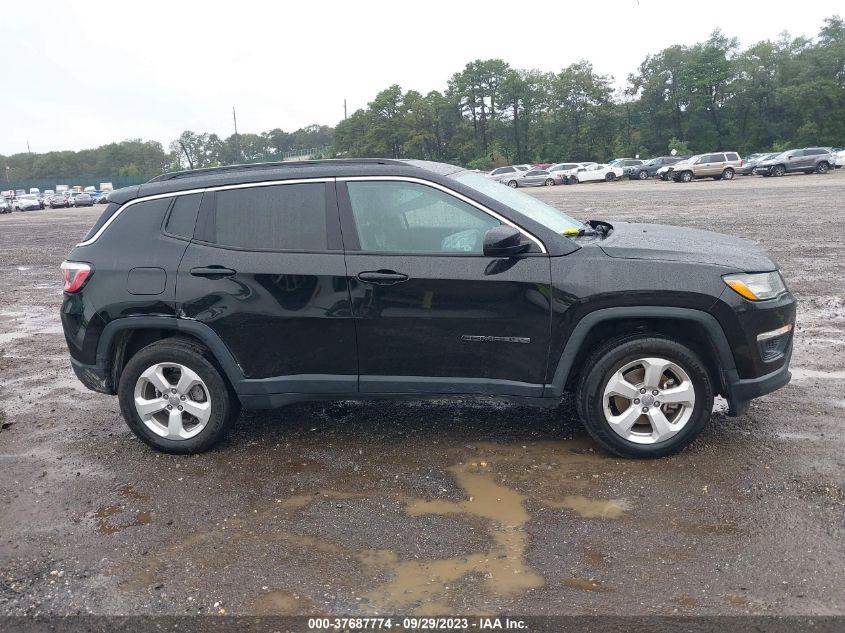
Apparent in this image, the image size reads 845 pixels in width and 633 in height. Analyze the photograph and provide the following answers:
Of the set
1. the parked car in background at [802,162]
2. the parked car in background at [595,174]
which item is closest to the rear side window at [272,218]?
the parked car in background at [802,162]

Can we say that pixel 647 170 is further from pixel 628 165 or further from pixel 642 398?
pixel 642 398

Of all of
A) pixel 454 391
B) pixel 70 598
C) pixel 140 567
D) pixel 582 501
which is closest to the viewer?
pixel 70 598

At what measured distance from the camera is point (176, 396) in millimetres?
4855

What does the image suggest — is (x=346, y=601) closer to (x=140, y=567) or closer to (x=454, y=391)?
(x=140, y=567)

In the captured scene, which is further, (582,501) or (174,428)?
(174,428)

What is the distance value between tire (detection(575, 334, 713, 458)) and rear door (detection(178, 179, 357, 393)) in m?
1.50

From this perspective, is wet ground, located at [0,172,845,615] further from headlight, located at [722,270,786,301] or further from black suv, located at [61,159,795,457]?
headlight, located at [722,270,786,301]

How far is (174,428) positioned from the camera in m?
4.87

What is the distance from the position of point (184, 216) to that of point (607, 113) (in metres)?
86.1

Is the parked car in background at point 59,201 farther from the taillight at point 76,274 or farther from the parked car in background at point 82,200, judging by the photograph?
the taillight at point 76,274

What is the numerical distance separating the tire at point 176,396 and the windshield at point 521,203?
2.08m

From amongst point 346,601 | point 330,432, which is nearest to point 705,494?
point 346,601

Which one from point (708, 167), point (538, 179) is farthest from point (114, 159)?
point (708, 167)

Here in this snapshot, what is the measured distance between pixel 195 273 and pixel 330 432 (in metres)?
1.46
